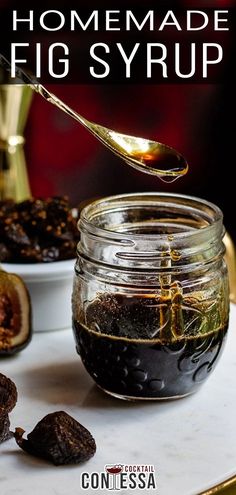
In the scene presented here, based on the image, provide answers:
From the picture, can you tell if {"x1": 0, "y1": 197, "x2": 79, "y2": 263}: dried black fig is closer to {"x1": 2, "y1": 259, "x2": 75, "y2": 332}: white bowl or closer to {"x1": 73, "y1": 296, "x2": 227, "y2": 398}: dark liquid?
{"x1": 2, "y1": 259, "x2": 75, "y2": 332}: white bowl

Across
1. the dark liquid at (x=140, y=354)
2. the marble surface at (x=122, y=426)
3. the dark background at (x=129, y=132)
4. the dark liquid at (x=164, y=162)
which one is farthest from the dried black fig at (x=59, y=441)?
the dark background at (x=129, y=132)

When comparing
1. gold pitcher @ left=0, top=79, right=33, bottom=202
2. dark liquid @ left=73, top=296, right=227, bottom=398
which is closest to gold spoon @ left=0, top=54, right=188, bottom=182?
dark liquid @ left=73, top=296, right=227, bottom=398

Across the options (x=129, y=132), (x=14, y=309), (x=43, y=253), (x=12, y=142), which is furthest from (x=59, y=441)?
(x=129, y=132)

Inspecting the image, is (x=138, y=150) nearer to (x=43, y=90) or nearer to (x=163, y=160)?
(x=163, y=160)

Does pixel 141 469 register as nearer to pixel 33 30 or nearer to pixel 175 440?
pixel 175 440

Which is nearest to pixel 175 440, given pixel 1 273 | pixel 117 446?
pixel 117 446

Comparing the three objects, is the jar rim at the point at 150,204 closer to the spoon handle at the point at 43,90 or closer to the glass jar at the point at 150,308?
the glass jar at the point at 150,308
